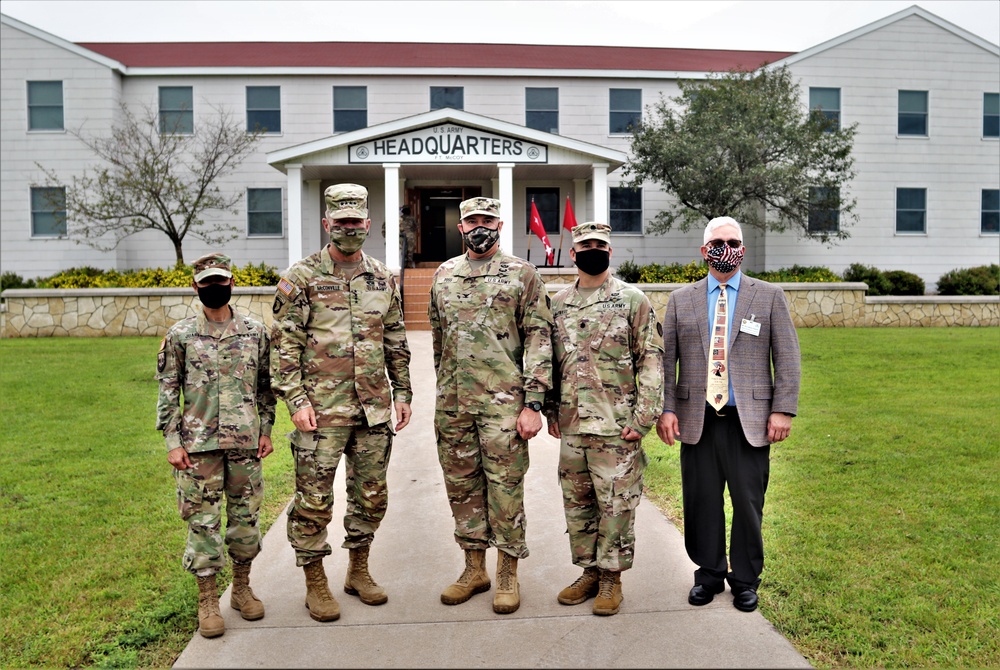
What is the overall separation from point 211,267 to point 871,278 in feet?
69.5

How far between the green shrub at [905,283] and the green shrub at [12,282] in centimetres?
2379

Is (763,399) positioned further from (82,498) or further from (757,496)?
(82,498)

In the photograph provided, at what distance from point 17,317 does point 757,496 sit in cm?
1734

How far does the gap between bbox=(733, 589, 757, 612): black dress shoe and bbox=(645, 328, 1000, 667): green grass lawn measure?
0.11m

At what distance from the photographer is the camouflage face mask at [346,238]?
13.6 feet

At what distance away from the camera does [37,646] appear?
3.78 metres

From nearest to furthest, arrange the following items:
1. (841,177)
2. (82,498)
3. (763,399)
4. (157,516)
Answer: (763,399) < (157,516) < (82,498) < (841,177)

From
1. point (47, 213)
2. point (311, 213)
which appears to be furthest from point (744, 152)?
point (47, 213)

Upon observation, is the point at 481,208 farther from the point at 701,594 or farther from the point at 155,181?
the point at 155,181

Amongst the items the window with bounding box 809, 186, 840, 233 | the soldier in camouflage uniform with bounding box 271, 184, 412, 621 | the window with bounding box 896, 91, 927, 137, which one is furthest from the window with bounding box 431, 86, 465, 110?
the soldier in camouflage uniform with bounding box 271, 184, 412, 621

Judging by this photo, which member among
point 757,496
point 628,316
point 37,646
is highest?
point 628,316

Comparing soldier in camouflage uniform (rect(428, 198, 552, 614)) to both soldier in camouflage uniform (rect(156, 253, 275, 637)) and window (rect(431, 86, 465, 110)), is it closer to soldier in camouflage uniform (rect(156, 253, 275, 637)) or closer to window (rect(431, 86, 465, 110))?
soldier in camouflage uniform (rect(156, 253, 275, 637))

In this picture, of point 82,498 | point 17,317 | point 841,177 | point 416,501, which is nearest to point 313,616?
point 416,501

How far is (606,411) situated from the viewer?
404cm
